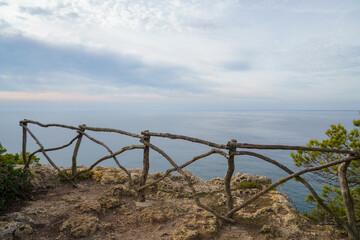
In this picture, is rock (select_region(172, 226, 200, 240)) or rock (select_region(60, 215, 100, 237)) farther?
rock (select_region(60, 215, 100, 237))

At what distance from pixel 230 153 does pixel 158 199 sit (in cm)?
248

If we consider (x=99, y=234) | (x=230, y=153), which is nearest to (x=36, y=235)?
(x=99, y=234)

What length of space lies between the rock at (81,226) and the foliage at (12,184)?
1396mm

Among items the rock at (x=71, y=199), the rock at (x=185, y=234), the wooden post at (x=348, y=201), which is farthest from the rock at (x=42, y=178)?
the wooden post at (x=348, y=201)

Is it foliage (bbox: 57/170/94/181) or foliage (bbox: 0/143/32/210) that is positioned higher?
foliage (bbox: 0/143/32/210)

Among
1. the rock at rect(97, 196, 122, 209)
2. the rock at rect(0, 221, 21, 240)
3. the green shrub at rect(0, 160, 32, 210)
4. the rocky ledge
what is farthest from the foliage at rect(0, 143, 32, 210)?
the rock at rect(97, 196, 122, 209)

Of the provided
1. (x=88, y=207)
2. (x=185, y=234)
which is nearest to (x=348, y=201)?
(x=185, y=234)

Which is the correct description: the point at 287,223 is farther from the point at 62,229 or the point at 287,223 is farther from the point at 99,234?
the point at 62,229

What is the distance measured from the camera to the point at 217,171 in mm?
51438

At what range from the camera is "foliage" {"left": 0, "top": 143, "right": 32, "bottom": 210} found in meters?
4.17

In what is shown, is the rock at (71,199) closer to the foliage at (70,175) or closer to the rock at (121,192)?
the rock at (121,192)

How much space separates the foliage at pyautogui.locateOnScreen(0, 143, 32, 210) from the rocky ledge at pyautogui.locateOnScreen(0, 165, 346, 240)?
23 cm

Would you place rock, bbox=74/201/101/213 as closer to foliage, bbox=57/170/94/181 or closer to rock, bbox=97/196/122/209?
rock, bbox=97/196/122/209

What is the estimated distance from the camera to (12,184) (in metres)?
4.44
